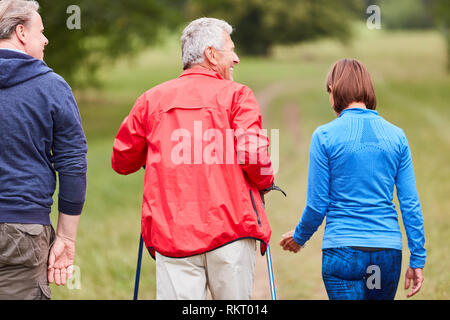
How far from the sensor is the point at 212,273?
3264 mm

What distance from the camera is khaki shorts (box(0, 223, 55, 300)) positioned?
307cm

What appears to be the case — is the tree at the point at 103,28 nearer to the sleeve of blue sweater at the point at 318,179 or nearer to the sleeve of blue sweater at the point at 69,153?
the sleeve of blue sweater at the point at 69,153

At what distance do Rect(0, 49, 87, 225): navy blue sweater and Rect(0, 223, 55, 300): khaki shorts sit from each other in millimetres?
46

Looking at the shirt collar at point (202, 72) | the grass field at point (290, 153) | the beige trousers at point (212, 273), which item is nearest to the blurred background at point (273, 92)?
the grass field at point (290, 153)

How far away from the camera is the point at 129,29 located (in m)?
18.6

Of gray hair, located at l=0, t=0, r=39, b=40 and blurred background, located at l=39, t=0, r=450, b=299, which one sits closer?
gray hair, located at l=0, t=0, r=39, b=40

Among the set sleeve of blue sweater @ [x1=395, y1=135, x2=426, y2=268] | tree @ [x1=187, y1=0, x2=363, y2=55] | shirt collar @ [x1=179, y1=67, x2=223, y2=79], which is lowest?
sleeve of blue sweater @ [x1=395, y1=135, x2=426, y2=268]

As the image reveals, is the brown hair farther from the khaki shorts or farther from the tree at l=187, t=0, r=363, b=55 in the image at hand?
the tree at l=187, t=0, r=363, b=55

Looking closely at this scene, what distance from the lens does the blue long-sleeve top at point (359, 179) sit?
335 cm

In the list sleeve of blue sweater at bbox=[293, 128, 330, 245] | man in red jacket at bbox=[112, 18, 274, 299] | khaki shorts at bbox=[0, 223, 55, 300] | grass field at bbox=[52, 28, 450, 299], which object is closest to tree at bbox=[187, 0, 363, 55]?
grass field at bbox=[52, 28, 450, 299]

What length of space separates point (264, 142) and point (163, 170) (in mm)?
485

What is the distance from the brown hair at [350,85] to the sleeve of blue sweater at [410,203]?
0.93ft

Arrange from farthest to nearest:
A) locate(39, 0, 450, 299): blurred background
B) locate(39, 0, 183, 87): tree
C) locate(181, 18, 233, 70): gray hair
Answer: locate(39, 0, 183, 87): tree, locate(39, 0, 450, 299): blurred background, locate(181, 18, 233, 70): gray hair

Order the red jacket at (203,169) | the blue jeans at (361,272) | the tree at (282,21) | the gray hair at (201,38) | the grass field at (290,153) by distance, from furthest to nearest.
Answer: the tree at (282,21)
the grass field at (290,153)
the gray hair at (201,38)
the blue jeans at (361,272)
the red jacket at (203,169)
